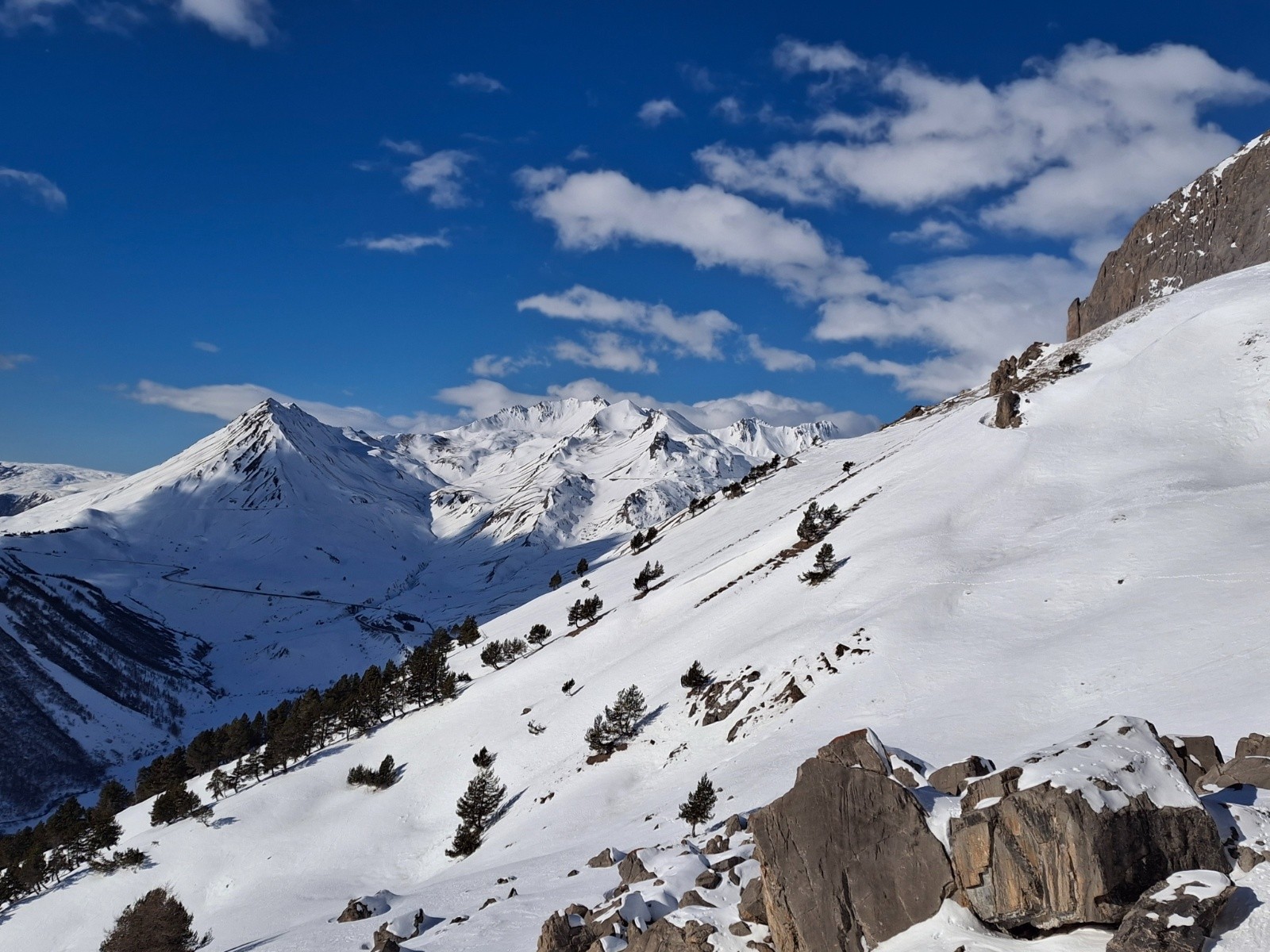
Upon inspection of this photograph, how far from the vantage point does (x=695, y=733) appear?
40.3 meters

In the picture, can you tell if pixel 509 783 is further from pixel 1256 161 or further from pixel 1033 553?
pixel 1256 161

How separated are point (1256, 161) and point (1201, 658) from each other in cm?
13386

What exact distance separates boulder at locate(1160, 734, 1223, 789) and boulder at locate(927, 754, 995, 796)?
3877mm

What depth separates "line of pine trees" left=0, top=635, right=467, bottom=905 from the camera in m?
53.8

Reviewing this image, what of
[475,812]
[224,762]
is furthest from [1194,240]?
[224,762]

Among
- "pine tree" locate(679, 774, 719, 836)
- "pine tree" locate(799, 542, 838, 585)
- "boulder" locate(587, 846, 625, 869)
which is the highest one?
"pine tree" locate(799, 542, 838, 585)

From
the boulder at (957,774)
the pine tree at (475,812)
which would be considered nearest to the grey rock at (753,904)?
the boulder at (957,774)

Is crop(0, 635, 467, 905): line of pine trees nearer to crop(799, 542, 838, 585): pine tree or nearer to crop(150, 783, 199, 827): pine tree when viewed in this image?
crop(150, 783, 199, 827): pine tree

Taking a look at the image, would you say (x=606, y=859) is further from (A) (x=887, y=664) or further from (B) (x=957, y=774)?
(A) (x=887, y=664)

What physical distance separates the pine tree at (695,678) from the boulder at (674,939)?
92.9 feet

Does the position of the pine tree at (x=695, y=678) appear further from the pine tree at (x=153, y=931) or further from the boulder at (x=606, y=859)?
the pine tree at (x=153, y=931)

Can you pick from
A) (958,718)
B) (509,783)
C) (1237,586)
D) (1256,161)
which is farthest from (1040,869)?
(1256,161)

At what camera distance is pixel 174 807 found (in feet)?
186

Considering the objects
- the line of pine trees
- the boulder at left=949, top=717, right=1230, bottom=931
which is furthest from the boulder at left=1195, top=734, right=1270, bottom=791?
the line of pine trees
